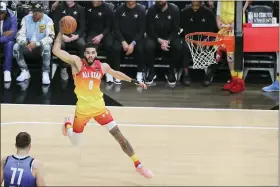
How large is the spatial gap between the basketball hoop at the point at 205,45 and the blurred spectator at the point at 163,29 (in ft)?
1.93

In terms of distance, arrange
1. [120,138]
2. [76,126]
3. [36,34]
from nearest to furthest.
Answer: [76,126]
[120,138]
[36,34]

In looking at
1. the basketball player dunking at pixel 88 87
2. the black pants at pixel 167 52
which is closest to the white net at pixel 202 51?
the black pants at pixel 167 52

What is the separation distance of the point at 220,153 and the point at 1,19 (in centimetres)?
407

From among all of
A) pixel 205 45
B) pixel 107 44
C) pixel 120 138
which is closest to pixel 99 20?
pixel 107 44

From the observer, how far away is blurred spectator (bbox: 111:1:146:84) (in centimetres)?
1207

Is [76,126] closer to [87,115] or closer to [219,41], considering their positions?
[87,115]

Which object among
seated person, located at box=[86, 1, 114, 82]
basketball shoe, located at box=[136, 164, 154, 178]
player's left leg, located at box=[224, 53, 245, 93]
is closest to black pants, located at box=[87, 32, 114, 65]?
seated person, located at box=[86, 1, 114, 82]

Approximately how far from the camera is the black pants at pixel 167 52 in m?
12.1

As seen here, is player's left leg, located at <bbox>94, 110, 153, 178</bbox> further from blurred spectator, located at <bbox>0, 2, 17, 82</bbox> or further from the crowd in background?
blurred spectator, located at <bbox>0, 2, 17, 82</bbox>

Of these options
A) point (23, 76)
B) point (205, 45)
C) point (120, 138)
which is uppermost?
point (205, 45)

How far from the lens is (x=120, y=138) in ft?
32.4

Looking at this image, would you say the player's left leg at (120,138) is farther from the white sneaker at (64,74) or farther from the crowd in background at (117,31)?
the white sneaker at (64,74)

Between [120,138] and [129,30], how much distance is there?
2.76 meters

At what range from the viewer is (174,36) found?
12.0 metres
